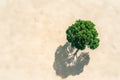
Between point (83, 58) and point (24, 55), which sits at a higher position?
point (24, 55)

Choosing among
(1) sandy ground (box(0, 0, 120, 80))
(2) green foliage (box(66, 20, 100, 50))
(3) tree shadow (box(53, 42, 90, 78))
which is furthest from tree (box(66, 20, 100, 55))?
(1) sandy ground (box(0, 0, 120, 80))

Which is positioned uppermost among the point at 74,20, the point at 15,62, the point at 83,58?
the point at 74,20

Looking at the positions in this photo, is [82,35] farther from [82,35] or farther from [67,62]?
[67,62]

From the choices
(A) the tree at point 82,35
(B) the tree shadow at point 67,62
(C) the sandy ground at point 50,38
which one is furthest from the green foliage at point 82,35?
(C) the sandy ground at point 50,38

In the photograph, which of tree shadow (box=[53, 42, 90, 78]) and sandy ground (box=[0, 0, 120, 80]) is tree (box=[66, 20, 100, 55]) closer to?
tree shadow (box=[53, 42, 90, 78])

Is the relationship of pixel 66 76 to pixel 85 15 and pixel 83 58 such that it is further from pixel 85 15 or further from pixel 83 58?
pixel 85 15

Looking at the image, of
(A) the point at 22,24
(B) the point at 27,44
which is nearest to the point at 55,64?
(B) the point at 27,44

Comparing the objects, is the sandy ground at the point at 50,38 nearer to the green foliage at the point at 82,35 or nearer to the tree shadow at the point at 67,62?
the tree shadow at the point at 67,62
